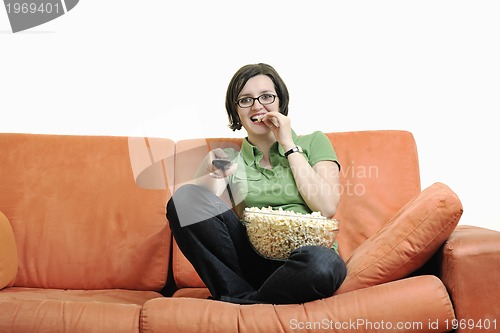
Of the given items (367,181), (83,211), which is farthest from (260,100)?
(83,211)

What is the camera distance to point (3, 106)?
2.35 meters

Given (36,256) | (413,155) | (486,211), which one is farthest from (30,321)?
(486,211)

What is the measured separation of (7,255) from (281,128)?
0.99m

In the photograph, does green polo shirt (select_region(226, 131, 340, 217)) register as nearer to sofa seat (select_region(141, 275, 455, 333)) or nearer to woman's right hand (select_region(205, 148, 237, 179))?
woman's right hand (select_region(205, 148, 237, 179))

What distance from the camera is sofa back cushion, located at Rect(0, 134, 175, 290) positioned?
1.93 meters

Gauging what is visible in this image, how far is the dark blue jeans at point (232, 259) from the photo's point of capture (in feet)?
4.49

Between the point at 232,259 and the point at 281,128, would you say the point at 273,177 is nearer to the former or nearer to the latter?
the point at 281,128

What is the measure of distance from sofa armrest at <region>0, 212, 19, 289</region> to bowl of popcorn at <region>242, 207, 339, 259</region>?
33.7 inches

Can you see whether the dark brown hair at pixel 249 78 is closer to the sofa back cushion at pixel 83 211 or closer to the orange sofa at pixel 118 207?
the orange sofa at pixel 118 207

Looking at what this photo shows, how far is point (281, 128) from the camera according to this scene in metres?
1.83

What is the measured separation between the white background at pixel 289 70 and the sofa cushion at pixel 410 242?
3.09 ft

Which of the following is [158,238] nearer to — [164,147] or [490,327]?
[164,147]

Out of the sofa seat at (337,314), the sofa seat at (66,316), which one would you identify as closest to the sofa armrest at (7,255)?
the sofa seat at (66,316)

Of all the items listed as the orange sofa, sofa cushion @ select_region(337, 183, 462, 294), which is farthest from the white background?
sofa cushion @ select_region(337, 183, 462, 294)
